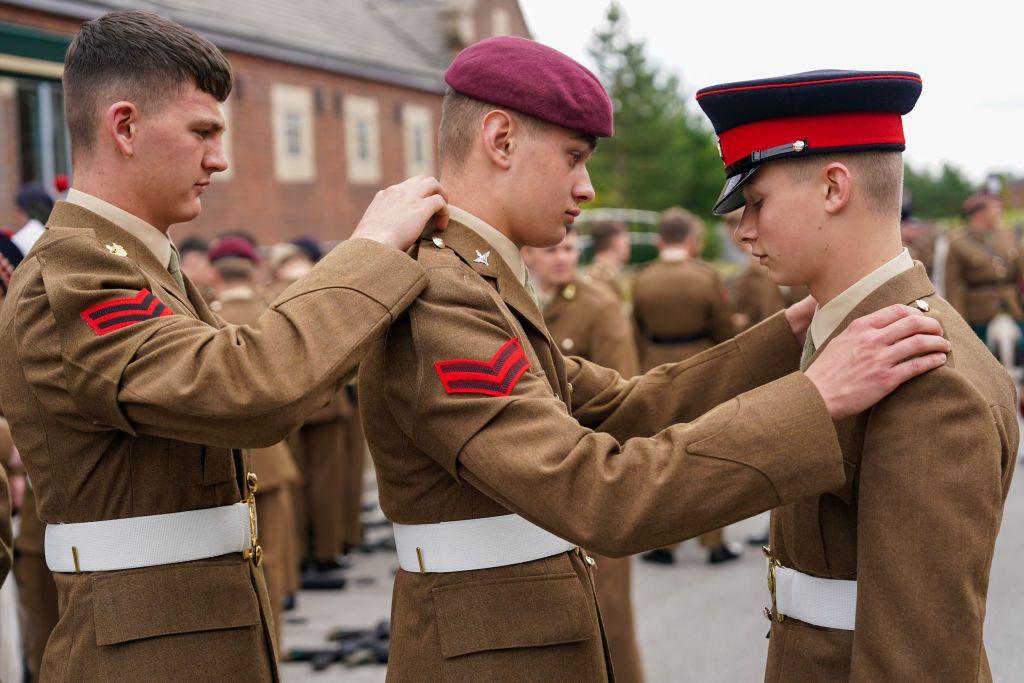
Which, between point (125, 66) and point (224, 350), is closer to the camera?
point (224, 350)

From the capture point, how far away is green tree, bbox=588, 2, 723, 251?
62.9m

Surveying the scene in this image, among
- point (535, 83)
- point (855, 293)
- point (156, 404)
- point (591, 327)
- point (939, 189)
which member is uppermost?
point (535, 83)

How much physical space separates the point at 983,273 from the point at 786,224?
9.52m

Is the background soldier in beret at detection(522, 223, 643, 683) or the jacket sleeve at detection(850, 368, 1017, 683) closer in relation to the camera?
the jacket sleeve at detection(850, 368, 1017, 683)

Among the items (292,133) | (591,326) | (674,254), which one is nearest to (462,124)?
(591,326)

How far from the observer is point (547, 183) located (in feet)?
7.87

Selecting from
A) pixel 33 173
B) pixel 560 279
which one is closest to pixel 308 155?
pixel 33 173

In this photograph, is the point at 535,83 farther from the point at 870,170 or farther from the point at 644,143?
the point at 644,143

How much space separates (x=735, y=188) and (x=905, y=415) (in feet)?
2.04

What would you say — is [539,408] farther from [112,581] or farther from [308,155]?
[308,155]

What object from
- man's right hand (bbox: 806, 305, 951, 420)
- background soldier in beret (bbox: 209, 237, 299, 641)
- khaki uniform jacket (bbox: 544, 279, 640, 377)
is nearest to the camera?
man's right hand (bbox: 806, 305, 951, 420)

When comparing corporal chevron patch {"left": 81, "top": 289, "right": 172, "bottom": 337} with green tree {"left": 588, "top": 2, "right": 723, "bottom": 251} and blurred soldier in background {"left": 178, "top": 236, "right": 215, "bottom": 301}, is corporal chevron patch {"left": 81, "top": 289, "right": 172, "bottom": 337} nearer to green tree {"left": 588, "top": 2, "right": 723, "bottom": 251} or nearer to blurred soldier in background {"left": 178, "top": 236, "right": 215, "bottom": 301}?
blurred soldier in background {"left": 178, "top": 236, "right": 215, "bottom": 301}

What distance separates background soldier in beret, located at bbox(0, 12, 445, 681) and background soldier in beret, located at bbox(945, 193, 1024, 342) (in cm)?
962

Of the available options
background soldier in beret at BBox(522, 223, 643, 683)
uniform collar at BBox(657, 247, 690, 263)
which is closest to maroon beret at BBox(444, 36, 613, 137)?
background soldier in beret at BBox(522, 223, 643, 683)
